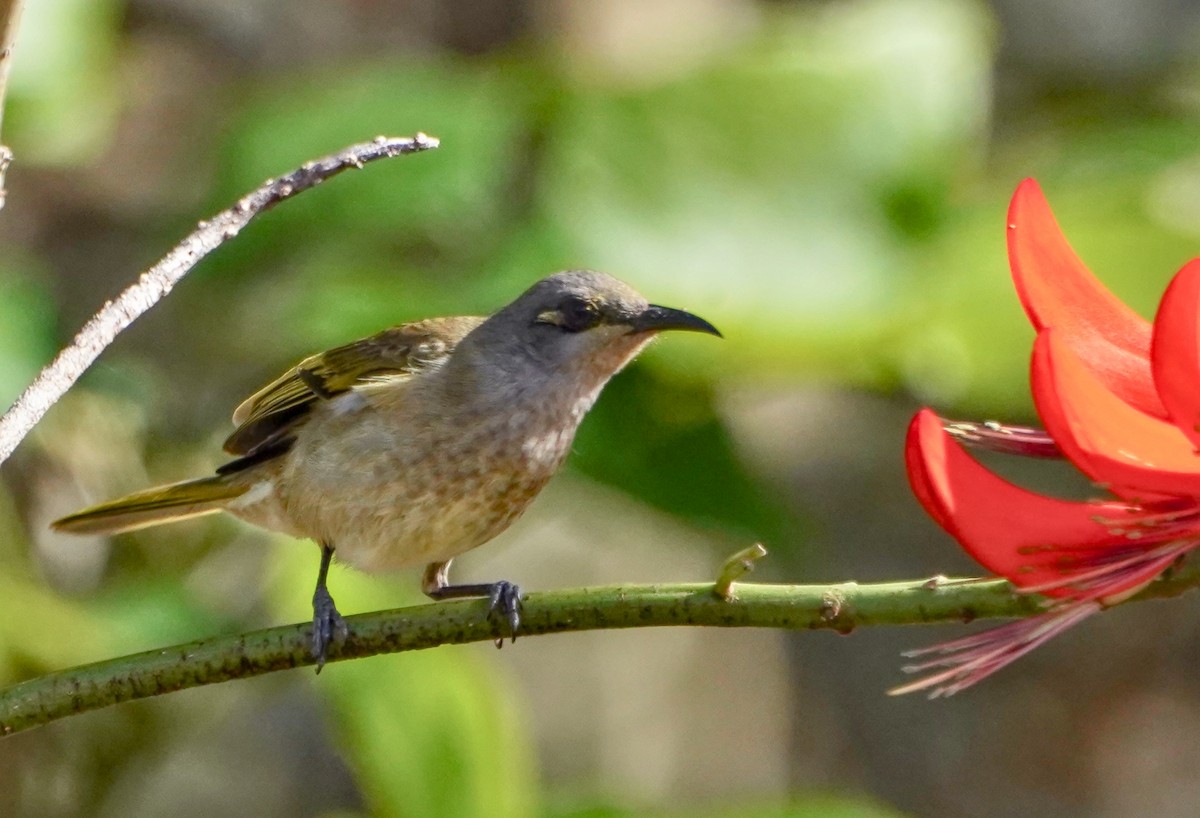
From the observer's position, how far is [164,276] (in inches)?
68.3

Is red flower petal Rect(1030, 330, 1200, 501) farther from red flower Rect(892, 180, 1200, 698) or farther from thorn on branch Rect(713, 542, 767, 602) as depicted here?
thorn on branch Rect(713, 542, 767, 602)

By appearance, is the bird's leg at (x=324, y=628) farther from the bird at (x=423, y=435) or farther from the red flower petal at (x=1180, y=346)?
the red flower petal at (x=1180, y=346)

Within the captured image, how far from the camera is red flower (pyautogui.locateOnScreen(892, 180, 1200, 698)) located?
53.5 inches

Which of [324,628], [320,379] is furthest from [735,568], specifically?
[320,379]

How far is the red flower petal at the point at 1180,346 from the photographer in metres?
1.35

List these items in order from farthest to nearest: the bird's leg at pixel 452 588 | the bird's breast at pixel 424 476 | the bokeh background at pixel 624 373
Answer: the bokeh background at pixel 624 373 → the bird's breast at pixel 424 476 → the bird's leg at pixel 452 588

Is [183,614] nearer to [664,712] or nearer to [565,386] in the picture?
[565,386]

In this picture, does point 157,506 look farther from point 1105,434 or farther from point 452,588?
point 1105,434

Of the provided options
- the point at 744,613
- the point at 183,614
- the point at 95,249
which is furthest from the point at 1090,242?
the point at 95,249

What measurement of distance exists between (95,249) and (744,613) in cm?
481

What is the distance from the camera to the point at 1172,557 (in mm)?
1584

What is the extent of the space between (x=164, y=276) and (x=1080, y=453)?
98 cm

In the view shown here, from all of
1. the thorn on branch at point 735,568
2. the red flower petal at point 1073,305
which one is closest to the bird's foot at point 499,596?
the thorn on branch at point 735,568

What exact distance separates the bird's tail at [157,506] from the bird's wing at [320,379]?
7 cm
